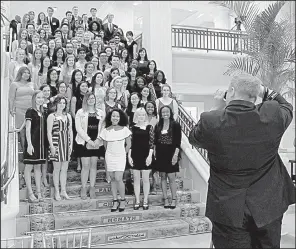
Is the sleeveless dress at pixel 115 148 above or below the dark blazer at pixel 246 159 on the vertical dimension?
below

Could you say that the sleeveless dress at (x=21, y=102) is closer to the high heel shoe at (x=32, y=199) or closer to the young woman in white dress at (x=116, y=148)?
the high heel shoe at (x=32, y=199)

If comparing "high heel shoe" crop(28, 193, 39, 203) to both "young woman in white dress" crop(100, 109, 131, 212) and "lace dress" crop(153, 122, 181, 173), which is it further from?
"lace dress" crop(153, 122, 181, 173)

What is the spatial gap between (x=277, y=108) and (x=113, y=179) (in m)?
3.68

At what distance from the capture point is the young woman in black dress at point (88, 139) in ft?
18.4

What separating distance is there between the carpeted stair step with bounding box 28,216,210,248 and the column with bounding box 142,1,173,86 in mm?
5868

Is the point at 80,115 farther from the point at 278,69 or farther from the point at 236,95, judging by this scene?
the point at 236,95

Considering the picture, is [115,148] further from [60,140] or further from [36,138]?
[36,138]

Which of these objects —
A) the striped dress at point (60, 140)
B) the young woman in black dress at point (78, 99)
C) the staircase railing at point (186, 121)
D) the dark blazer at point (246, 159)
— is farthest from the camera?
the staircase railing at point (186, 121)

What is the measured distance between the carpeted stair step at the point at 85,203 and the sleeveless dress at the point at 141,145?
0.60 meters

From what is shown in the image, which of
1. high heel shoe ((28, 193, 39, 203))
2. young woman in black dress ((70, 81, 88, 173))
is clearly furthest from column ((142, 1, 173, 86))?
high heel shoe ((28, 193, 39, 203))

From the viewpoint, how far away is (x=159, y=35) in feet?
35.8

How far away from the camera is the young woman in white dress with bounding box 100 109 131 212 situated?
5469mm

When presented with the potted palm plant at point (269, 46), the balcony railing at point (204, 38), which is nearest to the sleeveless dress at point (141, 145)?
the potted palm plant at point (269, 46)

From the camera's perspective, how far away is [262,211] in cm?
212
